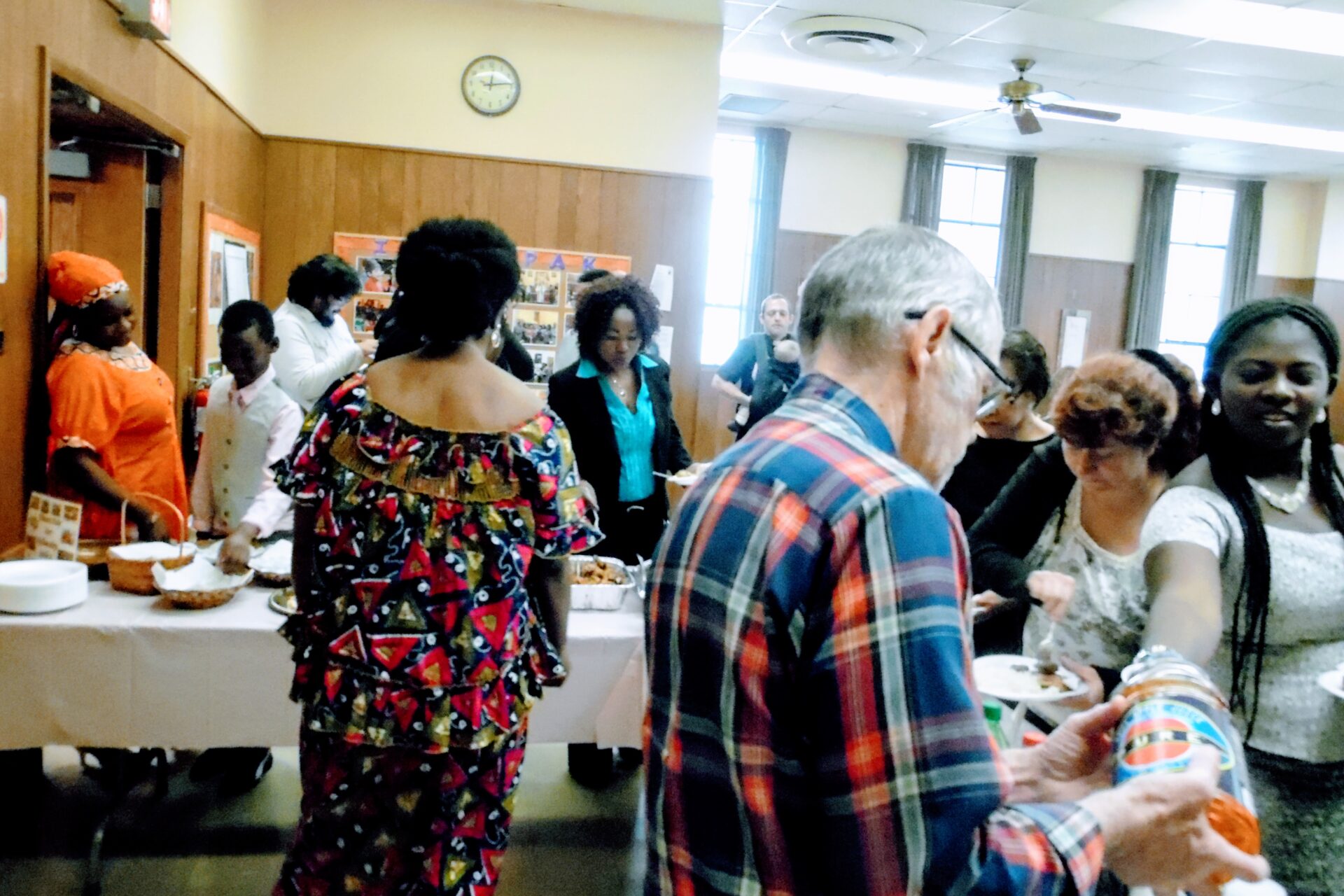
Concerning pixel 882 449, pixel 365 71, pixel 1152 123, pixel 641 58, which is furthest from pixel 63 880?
pixel 1152 123

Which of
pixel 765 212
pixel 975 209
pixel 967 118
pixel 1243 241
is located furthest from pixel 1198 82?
pixel 1243 241

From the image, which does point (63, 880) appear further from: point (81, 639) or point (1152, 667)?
point (1152, 667)

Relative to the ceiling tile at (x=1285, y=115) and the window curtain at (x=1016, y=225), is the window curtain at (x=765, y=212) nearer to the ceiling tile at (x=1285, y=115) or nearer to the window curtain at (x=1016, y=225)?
the window curtain at (x=1016, y=225)

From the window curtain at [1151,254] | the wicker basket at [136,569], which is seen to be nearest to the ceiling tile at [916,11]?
the wicker basket at [136,569]

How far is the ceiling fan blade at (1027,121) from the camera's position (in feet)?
19.9

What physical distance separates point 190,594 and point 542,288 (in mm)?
3522

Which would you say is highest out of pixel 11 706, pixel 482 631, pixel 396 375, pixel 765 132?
pixel 765 132

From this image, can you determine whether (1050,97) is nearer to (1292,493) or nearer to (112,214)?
(112,214)

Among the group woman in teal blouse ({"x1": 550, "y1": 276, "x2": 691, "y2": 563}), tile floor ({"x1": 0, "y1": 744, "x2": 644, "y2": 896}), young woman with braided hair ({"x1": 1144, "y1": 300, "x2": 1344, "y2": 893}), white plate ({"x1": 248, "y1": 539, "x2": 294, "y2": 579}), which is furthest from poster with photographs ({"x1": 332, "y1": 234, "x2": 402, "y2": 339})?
young woman with braided hair ({"x1": 1144, "y1": 300, "x2": 1344, "y2": 893})

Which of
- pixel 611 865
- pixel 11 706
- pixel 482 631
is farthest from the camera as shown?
pixel 611 865

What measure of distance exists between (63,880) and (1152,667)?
256 cm

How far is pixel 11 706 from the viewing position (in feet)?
6.95

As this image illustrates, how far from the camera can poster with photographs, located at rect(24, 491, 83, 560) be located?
230 cm

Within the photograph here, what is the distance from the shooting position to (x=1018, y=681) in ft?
4.84
